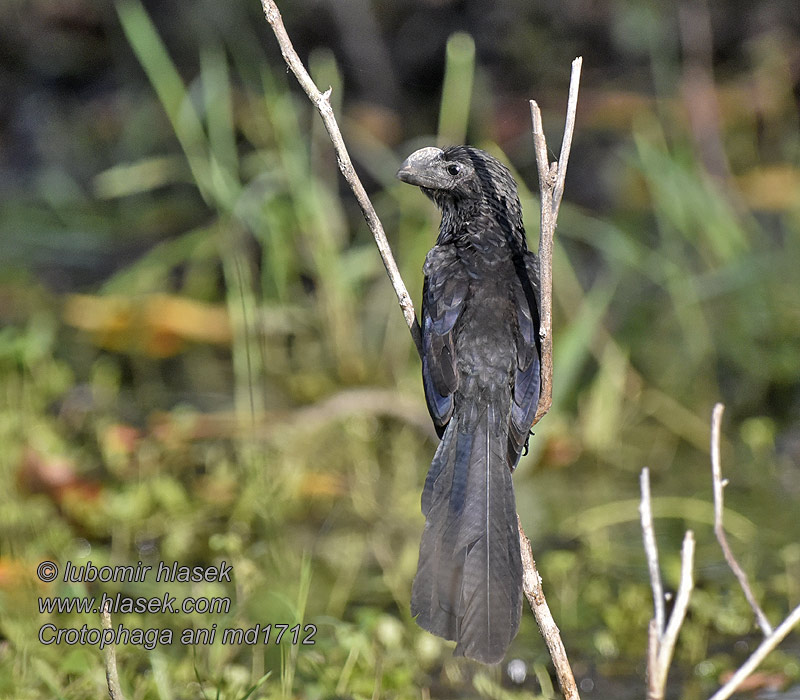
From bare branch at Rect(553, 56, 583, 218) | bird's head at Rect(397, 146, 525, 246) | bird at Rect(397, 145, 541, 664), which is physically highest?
bird's head at Rect(397, 146, 525, 246)

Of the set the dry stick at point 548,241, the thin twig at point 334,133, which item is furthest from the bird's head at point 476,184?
the dry stick at point 548,241

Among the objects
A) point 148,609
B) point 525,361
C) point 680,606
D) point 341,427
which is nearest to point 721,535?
point 680,606

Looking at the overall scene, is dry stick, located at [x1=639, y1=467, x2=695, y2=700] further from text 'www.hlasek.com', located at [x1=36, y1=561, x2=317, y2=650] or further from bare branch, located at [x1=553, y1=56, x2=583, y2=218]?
text 'www.hlasek.com', located at [x1=36, y1=561, x2=317, y2=650]

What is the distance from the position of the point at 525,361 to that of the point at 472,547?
587 millimetres

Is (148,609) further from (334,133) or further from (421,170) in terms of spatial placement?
(334,133)

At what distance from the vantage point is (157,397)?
5.21 m

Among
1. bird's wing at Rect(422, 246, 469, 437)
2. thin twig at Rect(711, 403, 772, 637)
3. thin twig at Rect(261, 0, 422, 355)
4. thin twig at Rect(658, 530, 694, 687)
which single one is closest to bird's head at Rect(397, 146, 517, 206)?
bird's wing at Rect(422, 246, 469, 437)

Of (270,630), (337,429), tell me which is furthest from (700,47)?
(270,630)

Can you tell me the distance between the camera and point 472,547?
230 cm

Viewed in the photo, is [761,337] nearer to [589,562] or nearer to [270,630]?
[589,562]

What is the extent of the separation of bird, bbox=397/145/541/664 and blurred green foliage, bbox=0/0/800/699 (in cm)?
50

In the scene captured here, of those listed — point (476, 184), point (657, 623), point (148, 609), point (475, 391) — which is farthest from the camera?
point (148, 609)

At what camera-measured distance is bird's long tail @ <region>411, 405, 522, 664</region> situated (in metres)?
2.17

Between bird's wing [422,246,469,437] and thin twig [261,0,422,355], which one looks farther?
bird's wing [422,246,469,437]
